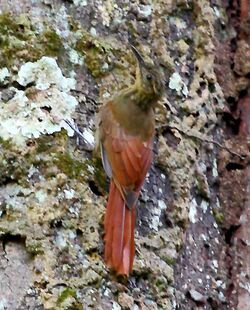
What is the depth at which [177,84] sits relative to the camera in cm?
334

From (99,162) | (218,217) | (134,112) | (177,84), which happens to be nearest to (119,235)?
(99,162)

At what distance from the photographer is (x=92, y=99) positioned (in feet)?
10.3

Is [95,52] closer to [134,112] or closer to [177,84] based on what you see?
[177,84]

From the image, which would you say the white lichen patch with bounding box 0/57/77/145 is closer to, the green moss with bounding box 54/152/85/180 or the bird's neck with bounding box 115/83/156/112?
the green moss with bounding box 54/152/85/180

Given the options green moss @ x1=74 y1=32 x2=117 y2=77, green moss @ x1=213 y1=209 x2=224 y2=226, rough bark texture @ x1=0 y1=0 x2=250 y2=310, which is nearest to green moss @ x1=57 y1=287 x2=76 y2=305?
rough bark texture @ x1=0 y1=0 x2=250 y2=310

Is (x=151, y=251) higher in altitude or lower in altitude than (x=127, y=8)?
lower

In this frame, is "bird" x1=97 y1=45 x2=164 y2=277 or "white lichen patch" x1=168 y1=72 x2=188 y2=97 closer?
"bird" x1=97 y1=45 x2=164 y2=277

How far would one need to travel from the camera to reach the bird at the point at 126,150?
2855mm

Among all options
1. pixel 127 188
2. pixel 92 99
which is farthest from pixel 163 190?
pixel 92 99

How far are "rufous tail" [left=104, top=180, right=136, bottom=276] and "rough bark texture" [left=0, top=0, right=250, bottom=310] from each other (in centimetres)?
3

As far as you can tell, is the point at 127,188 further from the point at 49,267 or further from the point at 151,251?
the point at 49,267

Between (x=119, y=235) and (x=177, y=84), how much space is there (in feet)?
2.25

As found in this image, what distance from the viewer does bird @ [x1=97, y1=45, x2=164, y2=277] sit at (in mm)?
2855

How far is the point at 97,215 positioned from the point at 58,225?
136 mm
